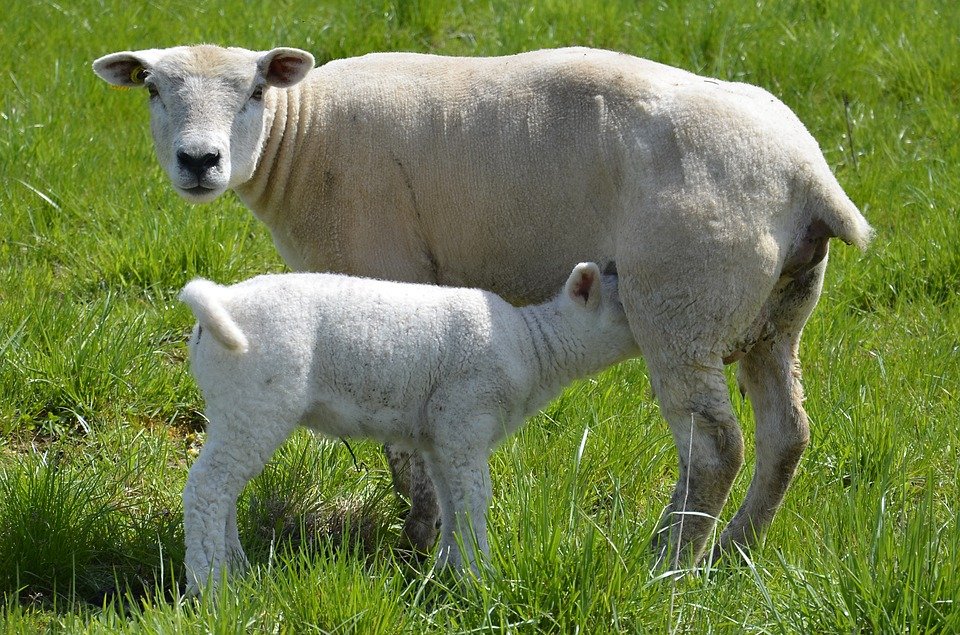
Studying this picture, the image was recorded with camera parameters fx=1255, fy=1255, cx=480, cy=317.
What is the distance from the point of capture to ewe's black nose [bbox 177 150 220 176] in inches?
169

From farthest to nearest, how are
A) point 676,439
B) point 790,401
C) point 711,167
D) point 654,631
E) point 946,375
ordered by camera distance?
point 946,375, point 790,401, point 676,439, point 711,167, point 654,631

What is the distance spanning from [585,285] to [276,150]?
1.36 meters

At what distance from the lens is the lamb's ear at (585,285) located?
4.08m

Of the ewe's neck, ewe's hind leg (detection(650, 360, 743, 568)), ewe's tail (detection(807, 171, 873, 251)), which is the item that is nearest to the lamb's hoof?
ewe's hind leg (detection(650, 360, 743, 568))

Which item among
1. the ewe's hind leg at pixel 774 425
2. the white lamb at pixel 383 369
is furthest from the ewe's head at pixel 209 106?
the ewe's hind leg at pixel 774 425

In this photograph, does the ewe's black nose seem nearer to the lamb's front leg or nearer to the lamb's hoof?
the lamb's front leg

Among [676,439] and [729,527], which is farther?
[729,527]

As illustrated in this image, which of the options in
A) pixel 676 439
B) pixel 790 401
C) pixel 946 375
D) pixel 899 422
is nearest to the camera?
pixel 676 439

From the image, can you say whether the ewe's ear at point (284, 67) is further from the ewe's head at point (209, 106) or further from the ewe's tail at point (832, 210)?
the ewe's tail at point (832, 210)

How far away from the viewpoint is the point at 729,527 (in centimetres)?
476

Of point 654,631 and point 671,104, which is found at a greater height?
point 671,104

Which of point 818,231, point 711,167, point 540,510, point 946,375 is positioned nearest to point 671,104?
point 711,167

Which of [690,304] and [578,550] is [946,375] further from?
[578,550]

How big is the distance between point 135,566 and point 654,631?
6.16ft
